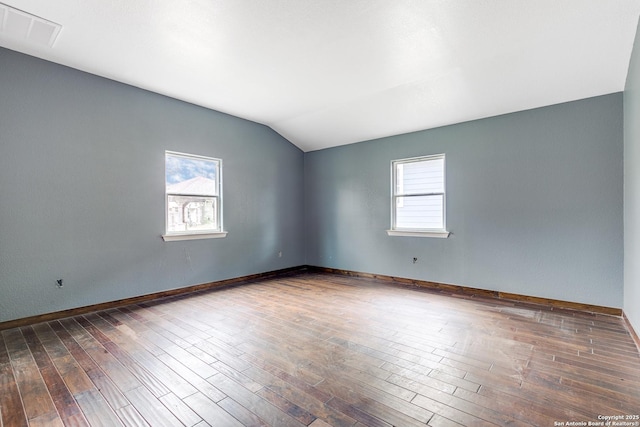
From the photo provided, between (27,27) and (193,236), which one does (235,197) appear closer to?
(193,236)

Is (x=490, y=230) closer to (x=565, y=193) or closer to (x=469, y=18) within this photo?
(x=565, y=193)

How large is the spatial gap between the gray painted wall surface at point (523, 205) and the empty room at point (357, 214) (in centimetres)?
2

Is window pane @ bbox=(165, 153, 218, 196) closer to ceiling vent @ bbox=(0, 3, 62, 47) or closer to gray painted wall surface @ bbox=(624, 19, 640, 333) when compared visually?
ceiling vent @ bbox=(0, 3, 62, 47)

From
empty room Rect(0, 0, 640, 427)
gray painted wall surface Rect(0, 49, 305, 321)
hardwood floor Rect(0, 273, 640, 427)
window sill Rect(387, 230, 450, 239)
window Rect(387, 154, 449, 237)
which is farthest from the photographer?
window Rect(387, 154, 449, 237)

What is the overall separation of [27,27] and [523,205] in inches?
218

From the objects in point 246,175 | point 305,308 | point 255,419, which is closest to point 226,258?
point 246,175

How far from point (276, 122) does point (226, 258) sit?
2515mm

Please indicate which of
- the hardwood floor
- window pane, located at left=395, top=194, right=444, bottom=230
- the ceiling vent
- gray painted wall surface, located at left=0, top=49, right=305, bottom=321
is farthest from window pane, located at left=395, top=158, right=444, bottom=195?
the ceiling vent

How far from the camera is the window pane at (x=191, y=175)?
4.26 meters

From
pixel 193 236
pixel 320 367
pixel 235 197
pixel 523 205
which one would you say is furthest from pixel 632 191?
pixel 193 236

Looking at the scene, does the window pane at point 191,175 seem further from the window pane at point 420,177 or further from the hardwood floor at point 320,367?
the window pane at point 420,177

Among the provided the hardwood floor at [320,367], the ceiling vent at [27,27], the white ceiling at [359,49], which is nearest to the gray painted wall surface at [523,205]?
the white ceiling at [359,49]

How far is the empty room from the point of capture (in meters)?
1.97

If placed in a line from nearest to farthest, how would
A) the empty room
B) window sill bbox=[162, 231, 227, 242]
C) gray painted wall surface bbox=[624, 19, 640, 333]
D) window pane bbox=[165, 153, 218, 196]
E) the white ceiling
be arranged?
the empty room → the white ceiling → gray painted wall surface bbox=[624, 19, 640, 333] → window sill bbox=[162, 231, 227, 242] → window pane bbox=[165, 153, 218, 196]
